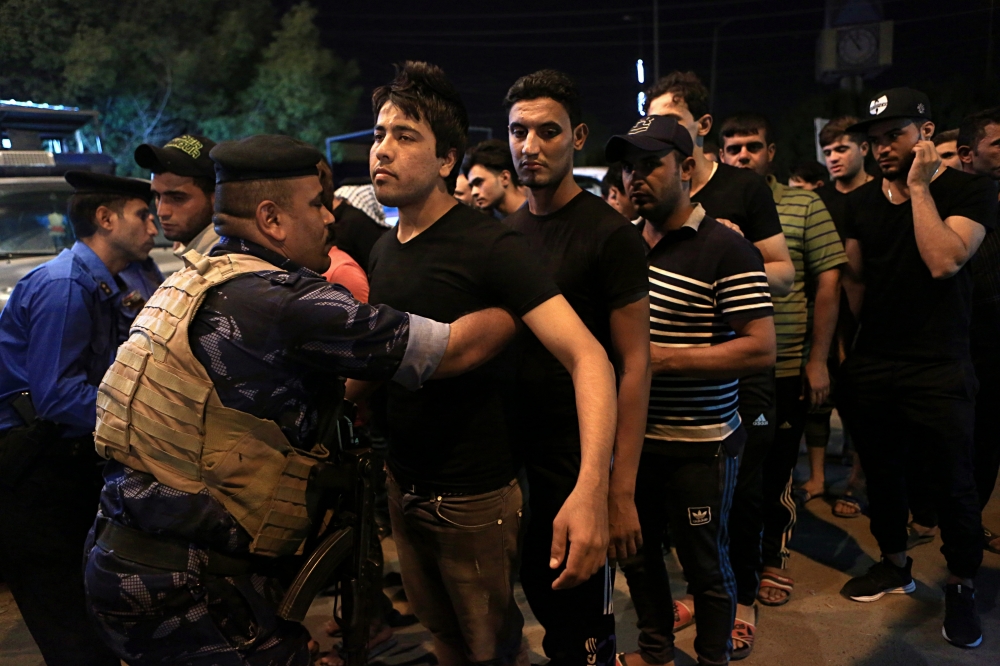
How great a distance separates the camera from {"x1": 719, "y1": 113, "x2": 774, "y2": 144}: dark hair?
4105mm

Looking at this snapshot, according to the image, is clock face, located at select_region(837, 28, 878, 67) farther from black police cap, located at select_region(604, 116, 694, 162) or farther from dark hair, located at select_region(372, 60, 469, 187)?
dark hair, located at select_region(372, 60, 469, 187)

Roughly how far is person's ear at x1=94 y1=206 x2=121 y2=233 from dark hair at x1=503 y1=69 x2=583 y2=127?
161 cm

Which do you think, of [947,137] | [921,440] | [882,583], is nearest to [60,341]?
[921,440]

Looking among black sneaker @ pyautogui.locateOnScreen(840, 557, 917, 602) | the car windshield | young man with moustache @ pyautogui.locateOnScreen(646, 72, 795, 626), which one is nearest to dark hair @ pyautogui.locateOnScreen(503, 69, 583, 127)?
young man with moustache @ pyautogui.locateOnScreen(646, 72, 795, 626)

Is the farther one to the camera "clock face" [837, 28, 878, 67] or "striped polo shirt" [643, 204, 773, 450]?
"clock face" [837, 28, 878, 67]

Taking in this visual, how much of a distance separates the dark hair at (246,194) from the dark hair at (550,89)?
3.04ft

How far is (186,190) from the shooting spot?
120 inches

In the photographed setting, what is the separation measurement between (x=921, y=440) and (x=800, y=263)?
1.01 metres

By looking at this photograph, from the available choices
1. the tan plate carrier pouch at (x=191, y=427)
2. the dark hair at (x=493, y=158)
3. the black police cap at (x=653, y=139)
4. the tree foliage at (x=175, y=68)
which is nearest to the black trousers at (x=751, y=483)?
the black police cap at (x=653, y=139)

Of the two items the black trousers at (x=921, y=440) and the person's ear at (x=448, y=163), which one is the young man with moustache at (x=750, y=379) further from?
the person's ear at (x=448, y=163)

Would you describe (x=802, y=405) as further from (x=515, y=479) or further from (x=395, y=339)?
(x=395, y=339)

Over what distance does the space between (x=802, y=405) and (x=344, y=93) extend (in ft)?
73.5

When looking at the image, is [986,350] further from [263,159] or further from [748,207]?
[263,159]

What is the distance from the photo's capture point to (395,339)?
5.78 feet
